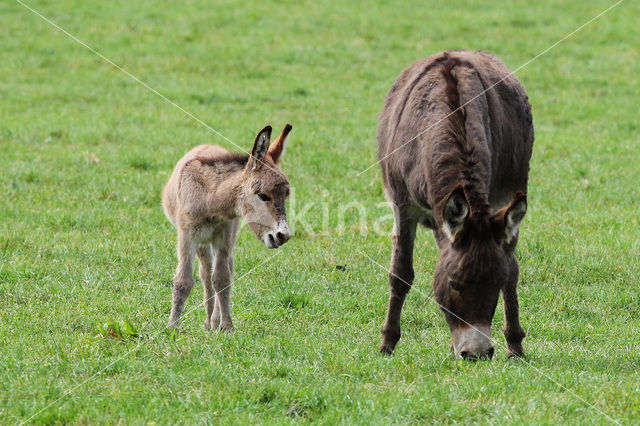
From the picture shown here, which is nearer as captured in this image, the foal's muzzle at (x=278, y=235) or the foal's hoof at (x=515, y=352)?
the foal's muzzle at (x=278, y=235)

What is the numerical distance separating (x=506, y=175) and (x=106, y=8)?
1747cm

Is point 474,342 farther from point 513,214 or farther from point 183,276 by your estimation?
point 183,276

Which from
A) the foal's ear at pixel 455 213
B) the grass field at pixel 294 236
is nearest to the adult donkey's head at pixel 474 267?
→ the foal's ear at pixel 455 213

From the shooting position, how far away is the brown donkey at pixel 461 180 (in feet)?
18.1

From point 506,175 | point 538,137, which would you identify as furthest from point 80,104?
point 506,175

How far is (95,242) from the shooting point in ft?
29.9

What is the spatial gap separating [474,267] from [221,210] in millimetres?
2285

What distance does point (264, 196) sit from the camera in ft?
21.6

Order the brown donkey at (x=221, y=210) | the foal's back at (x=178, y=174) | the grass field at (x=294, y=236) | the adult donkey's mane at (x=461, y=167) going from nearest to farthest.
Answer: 1. the grass field at (x=294, y=236)
2. the adult donkey's mane at (x=461, y=167)
3. the brown donkey at (x=221, y=210)
4. the foal's back at (x=178, y=174)

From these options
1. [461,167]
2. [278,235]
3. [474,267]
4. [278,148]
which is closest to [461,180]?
[461,167]

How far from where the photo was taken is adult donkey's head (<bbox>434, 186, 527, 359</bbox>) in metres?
5.48

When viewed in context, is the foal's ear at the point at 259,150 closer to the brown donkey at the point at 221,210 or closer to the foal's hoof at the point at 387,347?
the brown donkey at the point at 221,210

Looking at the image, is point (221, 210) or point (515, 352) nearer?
point (515, 352)

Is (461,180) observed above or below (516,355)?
above
